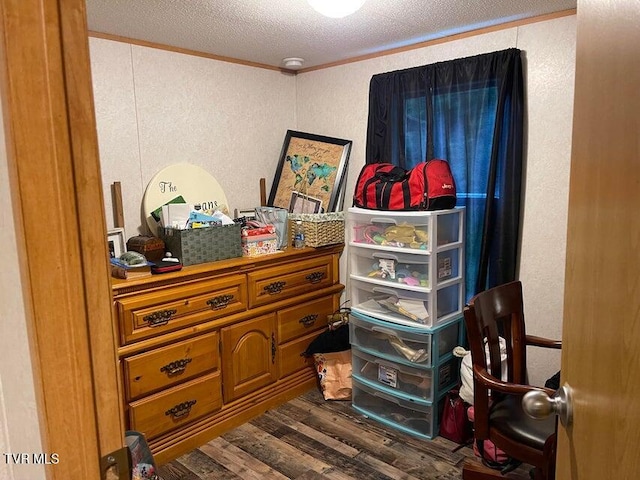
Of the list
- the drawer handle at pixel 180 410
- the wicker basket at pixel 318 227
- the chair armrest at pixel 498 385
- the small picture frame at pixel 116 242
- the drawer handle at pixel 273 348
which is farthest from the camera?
the wicker basket at pixel 318 227

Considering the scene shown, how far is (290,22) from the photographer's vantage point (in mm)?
2350

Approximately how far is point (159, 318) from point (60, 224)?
173cm

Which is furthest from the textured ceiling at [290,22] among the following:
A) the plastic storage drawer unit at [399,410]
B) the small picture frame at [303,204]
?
the plastic storage drawer unit at [399,410]

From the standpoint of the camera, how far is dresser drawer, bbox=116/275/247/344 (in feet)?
7.07

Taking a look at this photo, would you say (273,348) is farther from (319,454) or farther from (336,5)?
(336,5)

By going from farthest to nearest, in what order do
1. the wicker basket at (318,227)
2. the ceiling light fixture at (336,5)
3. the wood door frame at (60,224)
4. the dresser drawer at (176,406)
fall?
the wicker basket at (318,227), the dresser drawer at (176,406), the ceiling light fixture at (336,5), the wood door frame at (60,224)

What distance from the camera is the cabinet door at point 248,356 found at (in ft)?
8.52

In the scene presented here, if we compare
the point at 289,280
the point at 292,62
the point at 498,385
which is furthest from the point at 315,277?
the point at 498,385

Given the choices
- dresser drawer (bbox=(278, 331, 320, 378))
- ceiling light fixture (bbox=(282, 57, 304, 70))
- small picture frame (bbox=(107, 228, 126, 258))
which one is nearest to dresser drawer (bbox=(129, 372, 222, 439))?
dresser drawer (bbox=(278, 331, 320, 378))

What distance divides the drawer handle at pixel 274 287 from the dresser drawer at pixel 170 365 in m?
0.42

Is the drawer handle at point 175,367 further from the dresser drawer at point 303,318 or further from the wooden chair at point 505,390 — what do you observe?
the wooden chair at point 505,390

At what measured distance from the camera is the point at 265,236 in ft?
9.25

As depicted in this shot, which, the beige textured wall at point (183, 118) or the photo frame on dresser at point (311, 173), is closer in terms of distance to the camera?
the beige textured wall at point (183, 118)

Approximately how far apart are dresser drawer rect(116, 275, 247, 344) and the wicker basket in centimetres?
60
